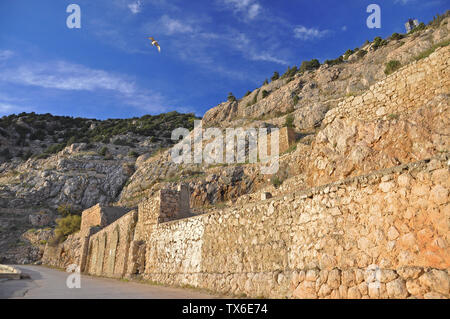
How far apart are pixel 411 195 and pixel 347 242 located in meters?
1.35

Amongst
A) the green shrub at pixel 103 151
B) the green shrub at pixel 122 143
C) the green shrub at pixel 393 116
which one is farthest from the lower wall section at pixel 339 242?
the green shrub at pixel 122 143

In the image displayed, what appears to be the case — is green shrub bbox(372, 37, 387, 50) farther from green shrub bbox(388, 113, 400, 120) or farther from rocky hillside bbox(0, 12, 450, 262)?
green shrub bbox(388, 113, 400, 120)

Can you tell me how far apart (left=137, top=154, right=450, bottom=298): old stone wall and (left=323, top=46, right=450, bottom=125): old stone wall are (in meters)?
5.05

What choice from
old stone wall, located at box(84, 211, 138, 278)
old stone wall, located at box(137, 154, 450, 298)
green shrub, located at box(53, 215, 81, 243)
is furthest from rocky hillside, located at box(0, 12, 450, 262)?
old stone wall, located at box(84, 211, 138, 278)

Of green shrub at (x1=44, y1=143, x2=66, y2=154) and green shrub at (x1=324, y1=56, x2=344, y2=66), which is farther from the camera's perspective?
green shrub at (x1=44, y1=143, x2=66, y2=154)

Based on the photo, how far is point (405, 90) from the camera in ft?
31.2

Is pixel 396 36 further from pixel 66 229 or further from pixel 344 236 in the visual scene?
pixel 344 236

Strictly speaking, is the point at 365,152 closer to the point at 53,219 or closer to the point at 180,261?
the point at 180,261

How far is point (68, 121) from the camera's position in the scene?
93562 mm

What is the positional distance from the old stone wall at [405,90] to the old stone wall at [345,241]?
505cm

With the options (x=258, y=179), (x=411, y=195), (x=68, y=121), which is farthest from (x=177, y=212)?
(x=68, y=121)

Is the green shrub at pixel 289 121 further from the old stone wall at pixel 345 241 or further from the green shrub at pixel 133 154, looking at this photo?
the old stone wall at pixel 345 241

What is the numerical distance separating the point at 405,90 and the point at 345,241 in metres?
6.17

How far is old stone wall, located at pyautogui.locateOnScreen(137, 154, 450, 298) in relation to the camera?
4.47 m
